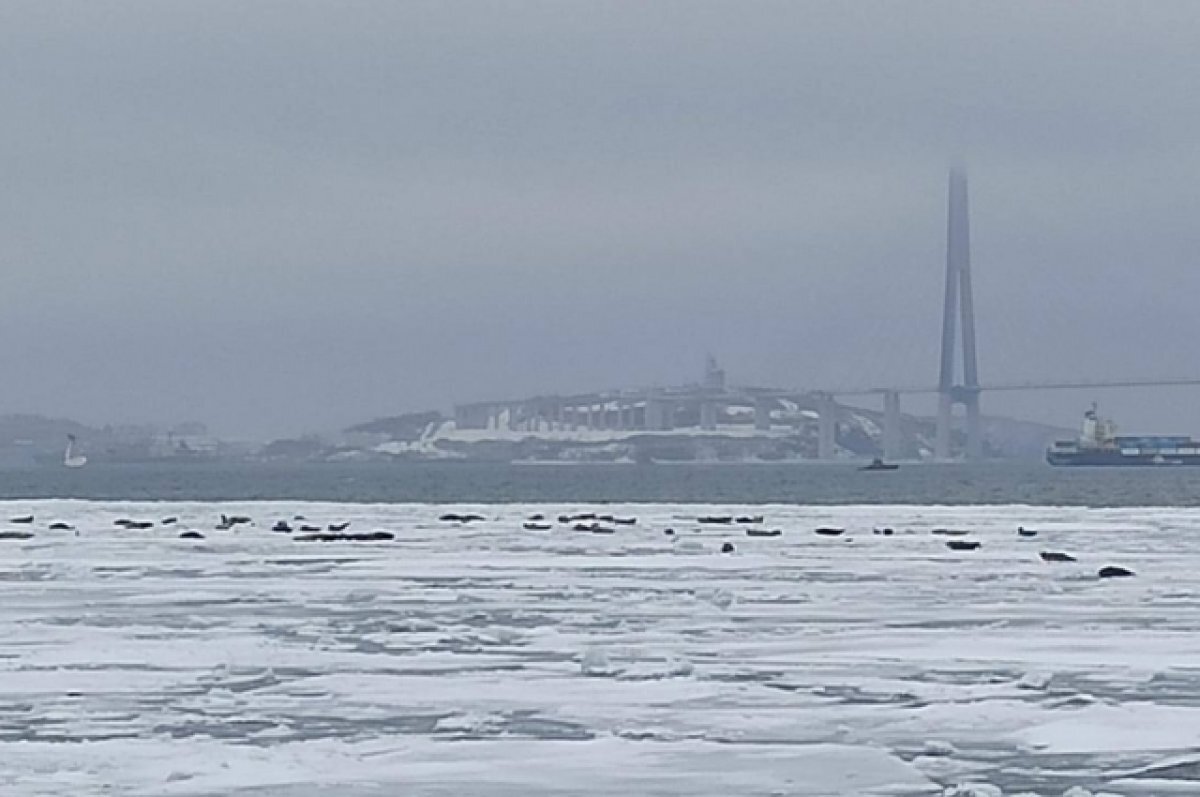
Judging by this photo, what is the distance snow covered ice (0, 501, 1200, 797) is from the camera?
11.6m

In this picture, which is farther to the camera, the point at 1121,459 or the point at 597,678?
the point at 1121,459

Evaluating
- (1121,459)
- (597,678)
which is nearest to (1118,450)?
(1121,459)

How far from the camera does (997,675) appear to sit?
15969 millimetres

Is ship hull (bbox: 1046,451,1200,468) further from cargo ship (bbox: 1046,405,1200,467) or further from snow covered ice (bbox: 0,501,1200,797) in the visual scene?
snow covered ice (bbox: 0,501,1200,797)

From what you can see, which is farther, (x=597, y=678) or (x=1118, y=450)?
(x=1118, y=450)

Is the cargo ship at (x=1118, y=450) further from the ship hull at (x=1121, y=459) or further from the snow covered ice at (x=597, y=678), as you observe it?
the snow covered ice at (x=597, y=678)

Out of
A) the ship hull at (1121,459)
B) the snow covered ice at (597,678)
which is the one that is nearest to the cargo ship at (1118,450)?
the ship hull at (1121,459)

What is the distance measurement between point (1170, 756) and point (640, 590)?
13536mm

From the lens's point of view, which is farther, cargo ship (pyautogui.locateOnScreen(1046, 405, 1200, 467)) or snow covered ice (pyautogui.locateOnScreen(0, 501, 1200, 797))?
cargo ship (pyautogui.locateOnScreen(1046, 405, 1200, 467))

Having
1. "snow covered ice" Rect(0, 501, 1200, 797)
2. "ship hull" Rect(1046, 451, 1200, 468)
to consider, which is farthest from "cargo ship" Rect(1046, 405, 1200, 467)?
"snow covered ice" Rect(0, 501, 1200, 797)

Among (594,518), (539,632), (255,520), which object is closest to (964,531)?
(594,518)

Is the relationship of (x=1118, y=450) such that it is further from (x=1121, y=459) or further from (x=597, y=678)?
(x=597, y=678)

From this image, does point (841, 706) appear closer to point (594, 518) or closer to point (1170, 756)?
point (1170, 756)

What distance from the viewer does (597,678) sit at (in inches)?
621
